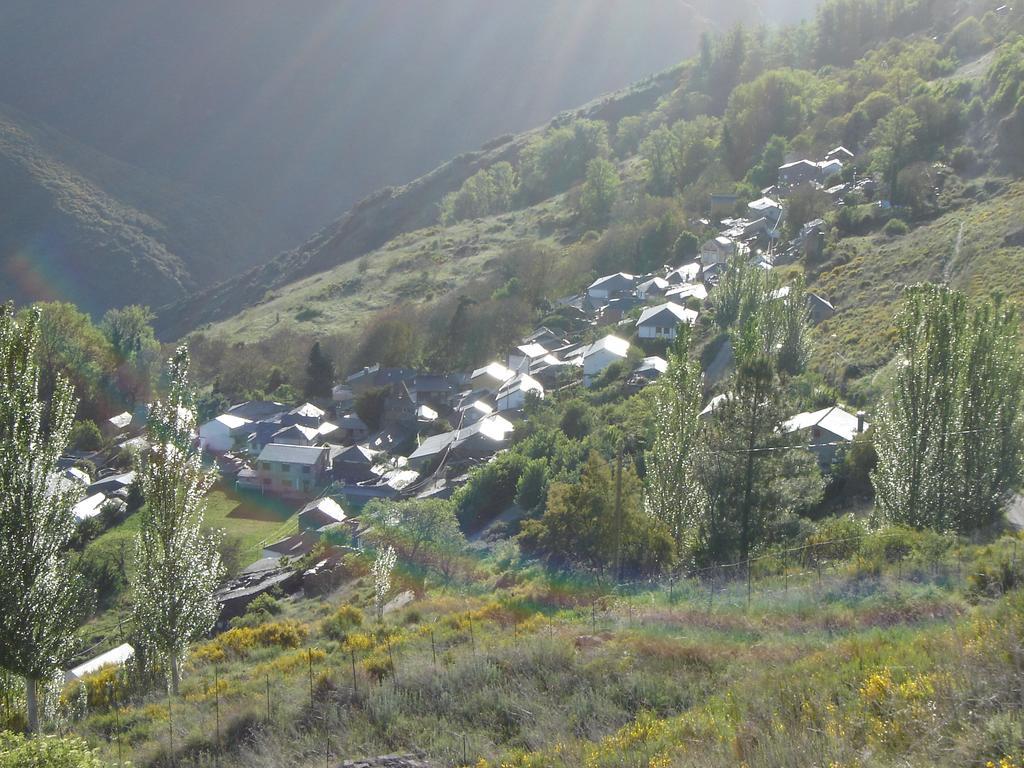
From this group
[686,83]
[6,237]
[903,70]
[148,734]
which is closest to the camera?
[148,734]

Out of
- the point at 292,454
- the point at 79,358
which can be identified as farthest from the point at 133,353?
the point at 292,454

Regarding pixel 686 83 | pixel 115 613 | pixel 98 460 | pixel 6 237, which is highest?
pixel 686 83

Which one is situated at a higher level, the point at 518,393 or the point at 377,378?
the point at 377,378

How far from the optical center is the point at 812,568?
13.1 m

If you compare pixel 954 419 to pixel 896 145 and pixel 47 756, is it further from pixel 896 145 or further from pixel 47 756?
pixel 896 145

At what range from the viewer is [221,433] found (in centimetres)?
4575

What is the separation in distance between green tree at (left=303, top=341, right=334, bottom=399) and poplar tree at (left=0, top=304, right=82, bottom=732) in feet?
139

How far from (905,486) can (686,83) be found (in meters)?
98.2

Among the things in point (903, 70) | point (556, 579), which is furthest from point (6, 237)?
point (556, 579)

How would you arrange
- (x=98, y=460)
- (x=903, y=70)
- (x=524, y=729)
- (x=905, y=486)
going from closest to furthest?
(x=524, y=729), (x=905, y=486), (x=98, y=460), (x=903, y=70)

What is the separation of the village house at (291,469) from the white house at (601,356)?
42.1ft

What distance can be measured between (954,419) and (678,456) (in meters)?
5.44

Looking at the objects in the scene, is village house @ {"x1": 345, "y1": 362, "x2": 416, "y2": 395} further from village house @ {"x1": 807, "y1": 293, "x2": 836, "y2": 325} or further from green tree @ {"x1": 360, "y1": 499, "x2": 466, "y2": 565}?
green tree @ {"x1": 360, "y1": 499, "x2": 466, "y2": 565}

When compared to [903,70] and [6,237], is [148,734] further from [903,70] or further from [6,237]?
[6,237]
